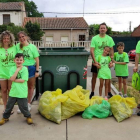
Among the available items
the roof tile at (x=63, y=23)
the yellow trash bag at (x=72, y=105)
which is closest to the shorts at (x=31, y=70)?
the yellow trash bag at (x=72, y=105)

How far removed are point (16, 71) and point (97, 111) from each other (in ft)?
5.22

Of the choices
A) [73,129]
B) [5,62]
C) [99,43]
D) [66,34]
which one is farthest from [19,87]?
[66,34]

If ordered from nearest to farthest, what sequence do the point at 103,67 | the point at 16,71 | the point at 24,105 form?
the point at 16,71, the point at 24,105, the point at 103,67

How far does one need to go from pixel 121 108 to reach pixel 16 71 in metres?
1.89

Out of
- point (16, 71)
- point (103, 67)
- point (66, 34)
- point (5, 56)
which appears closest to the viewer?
point (16, 71)

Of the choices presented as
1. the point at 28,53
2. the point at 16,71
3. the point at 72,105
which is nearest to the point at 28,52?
the point at 28,53

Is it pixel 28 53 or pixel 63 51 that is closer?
pixel 28 53

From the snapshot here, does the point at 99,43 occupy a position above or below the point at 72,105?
above

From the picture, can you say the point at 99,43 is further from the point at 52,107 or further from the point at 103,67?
the point at 52,107

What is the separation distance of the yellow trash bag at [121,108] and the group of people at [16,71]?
4.81ft

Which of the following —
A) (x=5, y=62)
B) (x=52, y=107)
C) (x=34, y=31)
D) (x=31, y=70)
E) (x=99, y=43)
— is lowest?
(x=52, y=107)

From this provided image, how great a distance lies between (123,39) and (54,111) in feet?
55.5

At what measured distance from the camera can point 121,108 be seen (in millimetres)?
3492

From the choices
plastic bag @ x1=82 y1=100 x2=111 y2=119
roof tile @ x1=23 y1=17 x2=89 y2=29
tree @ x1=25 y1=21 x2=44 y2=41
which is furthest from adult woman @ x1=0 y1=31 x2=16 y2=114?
roof tile @ x1=23 y1=17 x2=89 y2=29
